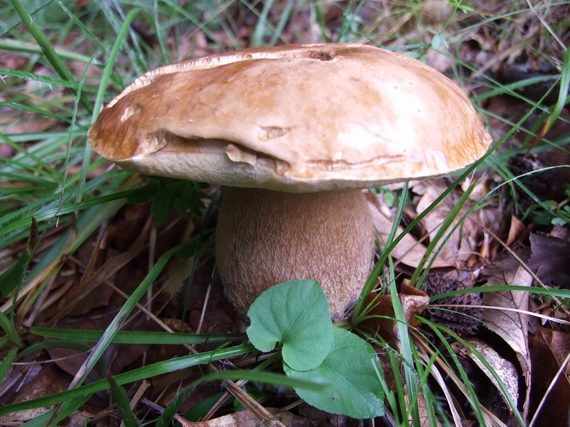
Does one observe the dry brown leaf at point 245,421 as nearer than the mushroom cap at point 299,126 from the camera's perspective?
No

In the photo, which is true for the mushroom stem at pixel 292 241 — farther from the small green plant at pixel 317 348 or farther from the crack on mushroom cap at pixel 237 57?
the crack on mushroom cap at pixel 237 57

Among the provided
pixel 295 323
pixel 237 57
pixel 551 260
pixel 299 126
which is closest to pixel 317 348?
pixel 295 323

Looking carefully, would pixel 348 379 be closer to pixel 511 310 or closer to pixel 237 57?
pixel 511 310

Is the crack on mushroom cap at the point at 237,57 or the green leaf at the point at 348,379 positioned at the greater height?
the crack on mushroom cap at the point at 237,57

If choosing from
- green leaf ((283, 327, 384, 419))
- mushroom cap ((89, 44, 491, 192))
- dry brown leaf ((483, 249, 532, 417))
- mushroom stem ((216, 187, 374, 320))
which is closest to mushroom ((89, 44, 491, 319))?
mushroom cap ((89, 44, 491, 192))

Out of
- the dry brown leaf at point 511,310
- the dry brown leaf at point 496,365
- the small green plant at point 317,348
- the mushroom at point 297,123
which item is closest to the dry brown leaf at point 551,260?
the dry brown leaf at point 511,310

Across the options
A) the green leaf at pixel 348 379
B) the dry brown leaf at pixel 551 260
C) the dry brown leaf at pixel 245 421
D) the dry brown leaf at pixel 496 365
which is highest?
the green leaf at pixel 348 379

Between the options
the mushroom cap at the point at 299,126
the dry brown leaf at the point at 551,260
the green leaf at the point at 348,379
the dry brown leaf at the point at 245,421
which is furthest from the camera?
the dry brown leaf at the point at 551,260

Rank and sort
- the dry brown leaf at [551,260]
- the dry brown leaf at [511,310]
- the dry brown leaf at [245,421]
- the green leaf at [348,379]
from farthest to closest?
the dry brown leaf at [551,260], the dry brown leaf at [511,310], the dry brown leaf at [245,421], the green leaf at [348,379]
